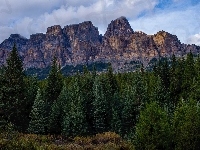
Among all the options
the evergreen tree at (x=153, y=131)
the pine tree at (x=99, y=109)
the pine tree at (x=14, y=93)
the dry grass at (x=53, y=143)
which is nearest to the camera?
the dry grass at (x=53, y=143)

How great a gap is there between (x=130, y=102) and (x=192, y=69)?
63.5 ft

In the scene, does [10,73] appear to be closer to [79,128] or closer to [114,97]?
[79,128]

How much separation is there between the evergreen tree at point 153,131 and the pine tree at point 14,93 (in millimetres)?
25567

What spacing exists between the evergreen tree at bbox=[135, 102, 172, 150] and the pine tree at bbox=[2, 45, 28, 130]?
25.6m

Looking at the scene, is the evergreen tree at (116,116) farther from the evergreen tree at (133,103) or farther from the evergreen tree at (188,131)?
the evergreen tree at (188,131)

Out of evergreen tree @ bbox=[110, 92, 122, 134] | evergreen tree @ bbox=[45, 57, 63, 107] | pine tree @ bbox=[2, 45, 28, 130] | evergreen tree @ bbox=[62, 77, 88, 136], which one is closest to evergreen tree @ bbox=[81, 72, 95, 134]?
evergreen tree @ bbox=[110, 92, 122, 134]

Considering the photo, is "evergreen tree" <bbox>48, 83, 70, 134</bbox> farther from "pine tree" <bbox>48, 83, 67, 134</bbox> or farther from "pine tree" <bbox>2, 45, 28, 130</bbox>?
"pine tree" <bbox>2, 45, 28, 130</bbox>

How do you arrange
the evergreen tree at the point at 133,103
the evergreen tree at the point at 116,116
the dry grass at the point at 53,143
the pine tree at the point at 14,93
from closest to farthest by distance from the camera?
the dry grass at the point at 53,143
the pine tree at the point at 14,93
the evergreen tree at the point at 133,103
the evergreen tree at the point at 116,116

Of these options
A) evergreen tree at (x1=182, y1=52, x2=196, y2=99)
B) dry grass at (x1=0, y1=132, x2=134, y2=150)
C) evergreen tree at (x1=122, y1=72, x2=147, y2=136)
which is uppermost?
evergreen tree at (x1=182, y1=52, x2=196, y2=99)

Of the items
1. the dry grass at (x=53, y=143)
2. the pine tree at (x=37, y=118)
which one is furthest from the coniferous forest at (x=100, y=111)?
the dry grass at (x=53, y=143)

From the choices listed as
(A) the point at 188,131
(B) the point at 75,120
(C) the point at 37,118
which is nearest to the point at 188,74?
(B) the point at 75,120

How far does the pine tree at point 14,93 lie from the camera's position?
174 ft

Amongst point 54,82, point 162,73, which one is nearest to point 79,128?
point 54,82

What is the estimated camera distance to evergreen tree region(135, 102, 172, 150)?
112ft
